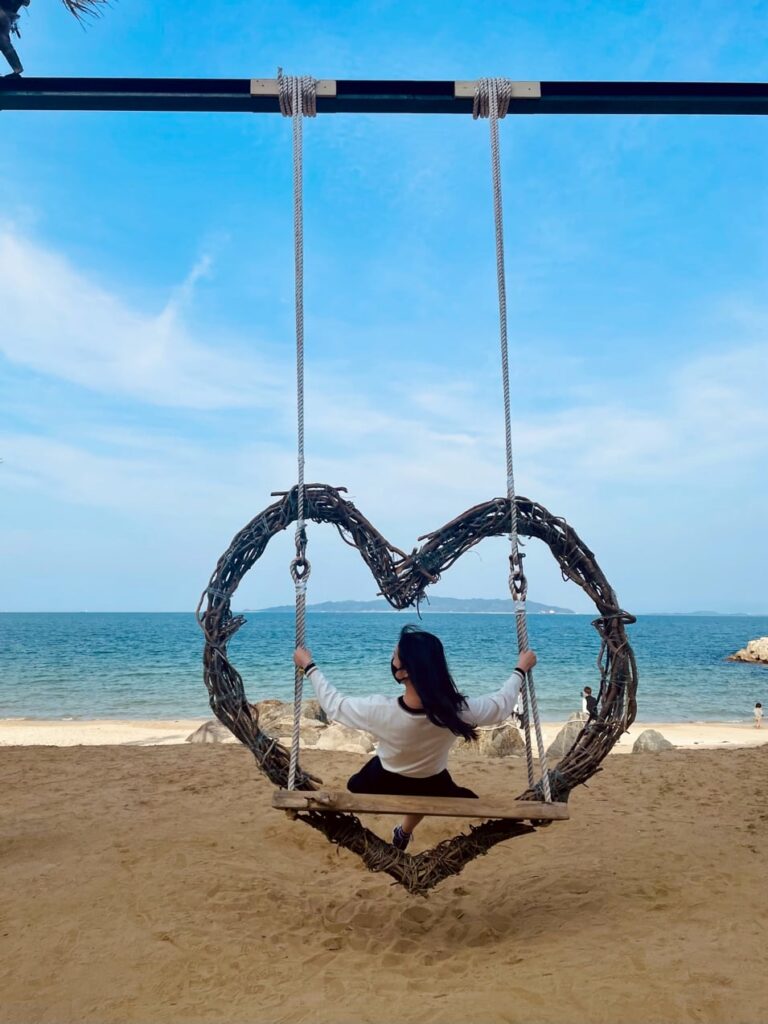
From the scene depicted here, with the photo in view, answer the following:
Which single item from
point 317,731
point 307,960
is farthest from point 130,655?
point 307,960

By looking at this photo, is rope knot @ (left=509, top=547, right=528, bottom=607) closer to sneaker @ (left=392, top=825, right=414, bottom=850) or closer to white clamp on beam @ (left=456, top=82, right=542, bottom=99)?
sneaker @ (left=392, top=825, right=414, bottom=850)

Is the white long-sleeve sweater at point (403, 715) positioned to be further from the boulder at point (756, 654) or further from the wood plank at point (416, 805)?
the boulder at point (756, 654)

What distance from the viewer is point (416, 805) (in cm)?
345

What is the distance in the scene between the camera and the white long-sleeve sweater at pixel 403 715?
3713 mm

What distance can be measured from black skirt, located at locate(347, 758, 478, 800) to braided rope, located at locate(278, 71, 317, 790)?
1.20 ft

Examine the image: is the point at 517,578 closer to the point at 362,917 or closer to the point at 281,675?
the point at 362,917

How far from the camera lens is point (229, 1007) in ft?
10.8

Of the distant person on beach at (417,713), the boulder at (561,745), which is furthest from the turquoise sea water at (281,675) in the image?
the distant person on beach at (417,713)

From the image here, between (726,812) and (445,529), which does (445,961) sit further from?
(726,812)

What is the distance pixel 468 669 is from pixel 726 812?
3118 centimetres

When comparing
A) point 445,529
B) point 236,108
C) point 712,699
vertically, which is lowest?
point 712,699

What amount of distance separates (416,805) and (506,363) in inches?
88.2

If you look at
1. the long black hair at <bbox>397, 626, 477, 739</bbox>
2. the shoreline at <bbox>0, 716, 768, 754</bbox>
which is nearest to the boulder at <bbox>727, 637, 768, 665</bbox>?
the shoreline at <bbox>0, 716, 768, 754</bbox>

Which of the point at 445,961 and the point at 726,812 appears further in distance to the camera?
the point at 726,812
